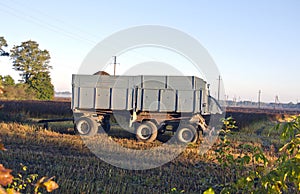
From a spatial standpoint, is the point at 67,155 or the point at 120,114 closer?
the point at 67,155

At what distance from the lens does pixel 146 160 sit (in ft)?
28.4

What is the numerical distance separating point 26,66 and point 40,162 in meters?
36.7

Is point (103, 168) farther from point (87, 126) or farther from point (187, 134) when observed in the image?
point (87, 126)

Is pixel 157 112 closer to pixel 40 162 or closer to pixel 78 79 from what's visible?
pixel 78 79

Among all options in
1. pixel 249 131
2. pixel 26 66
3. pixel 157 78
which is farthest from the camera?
pixel 26 66

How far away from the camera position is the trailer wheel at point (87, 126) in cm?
1266

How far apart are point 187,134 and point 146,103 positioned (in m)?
1.83

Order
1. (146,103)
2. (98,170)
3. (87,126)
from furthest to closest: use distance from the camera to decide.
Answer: (87,126)
(146,103)
(98,170)

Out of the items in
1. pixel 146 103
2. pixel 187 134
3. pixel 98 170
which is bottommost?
pixel 98 170

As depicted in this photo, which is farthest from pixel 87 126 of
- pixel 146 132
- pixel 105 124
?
pixel 146 132

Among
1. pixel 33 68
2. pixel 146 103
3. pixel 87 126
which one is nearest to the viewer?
pixel 146 103

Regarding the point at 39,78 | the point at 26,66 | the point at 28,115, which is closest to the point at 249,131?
the point at 28,115

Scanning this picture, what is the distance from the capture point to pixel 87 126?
12.7 meters

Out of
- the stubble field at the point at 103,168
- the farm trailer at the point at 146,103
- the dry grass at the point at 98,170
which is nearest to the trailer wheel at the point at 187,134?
the farm trailer at the point at 146,103
